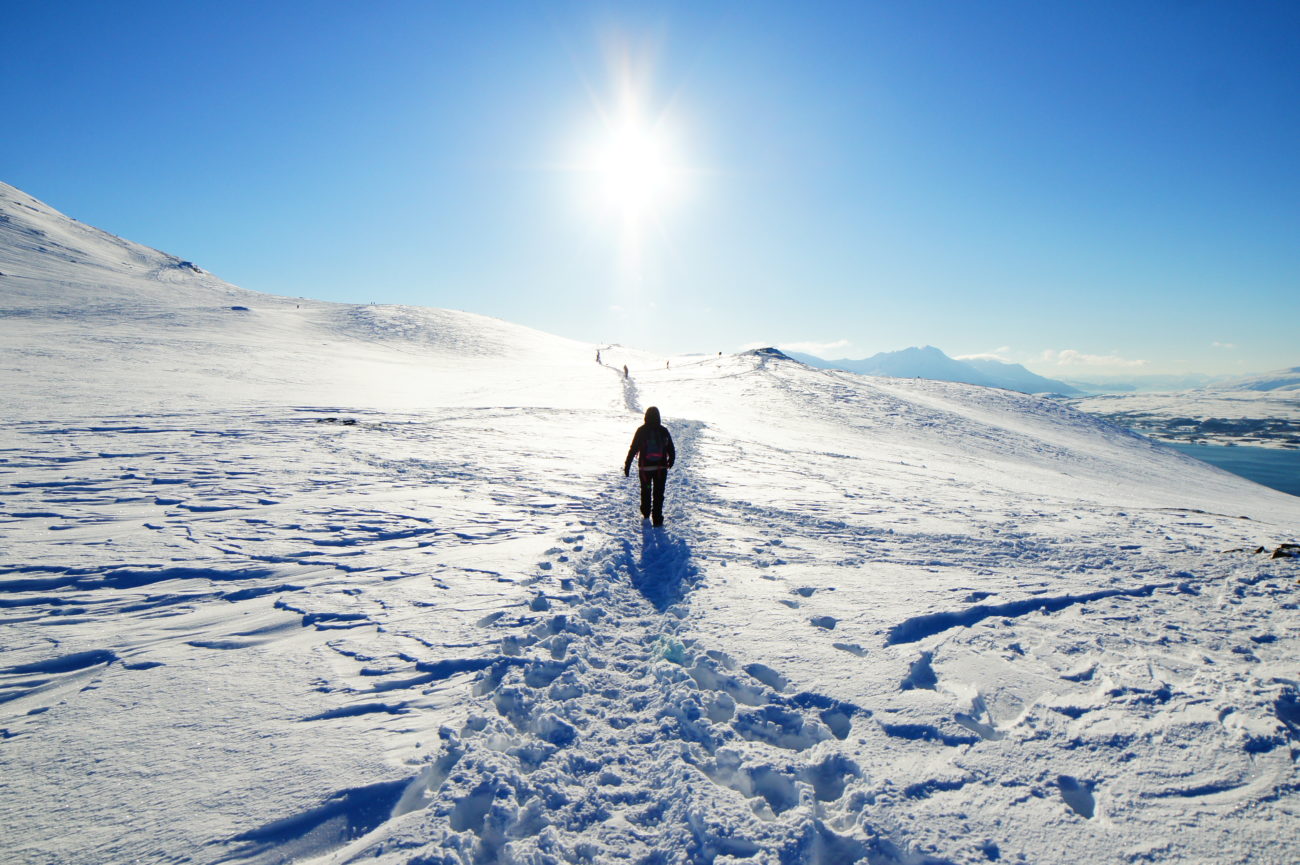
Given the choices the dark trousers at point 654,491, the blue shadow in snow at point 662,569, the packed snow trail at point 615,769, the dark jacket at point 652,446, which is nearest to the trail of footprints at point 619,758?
the packed snow trail at point 615,769

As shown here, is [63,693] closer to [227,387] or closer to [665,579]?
[665,579]

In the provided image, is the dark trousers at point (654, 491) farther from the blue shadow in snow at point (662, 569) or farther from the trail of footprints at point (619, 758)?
the trail of footprints at point (619, 758)

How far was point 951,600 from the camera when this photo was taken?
6.60 metres

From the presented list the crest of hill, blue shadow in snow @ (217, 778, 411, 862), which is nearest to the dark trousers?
blue shadow in snow @ (217, 778, 411, 862)

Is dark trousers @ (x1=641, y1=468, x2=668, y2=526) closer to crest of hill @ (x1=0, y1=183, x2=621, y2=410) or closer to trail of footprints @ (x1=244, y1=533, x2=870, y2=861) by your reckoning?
trail of footprints @ (x1=244, y1=533, x2=870, y2=861)

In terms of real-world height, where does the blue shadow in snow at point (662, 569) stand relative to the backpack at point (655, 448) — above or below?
below

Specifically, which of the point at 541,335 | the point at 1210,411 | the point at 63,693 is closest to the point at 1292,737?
the point at 63,693

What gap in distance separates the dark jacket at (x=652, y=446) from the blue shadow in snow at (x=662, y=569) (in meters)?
1.27

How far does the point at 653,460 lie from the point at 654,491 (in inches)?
22.6

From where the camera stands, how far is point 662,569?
7609 mm

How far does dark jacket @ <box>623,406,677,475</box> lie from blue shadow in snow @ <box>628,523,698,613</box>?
127cm

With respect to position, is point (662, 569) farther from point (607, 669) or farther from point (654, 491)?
point (607, 669)

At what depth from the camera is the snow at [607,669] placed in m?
3.25

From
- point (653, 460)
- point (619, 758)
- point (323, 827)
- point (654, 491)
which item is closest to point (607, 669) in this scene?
point (619, 758)
